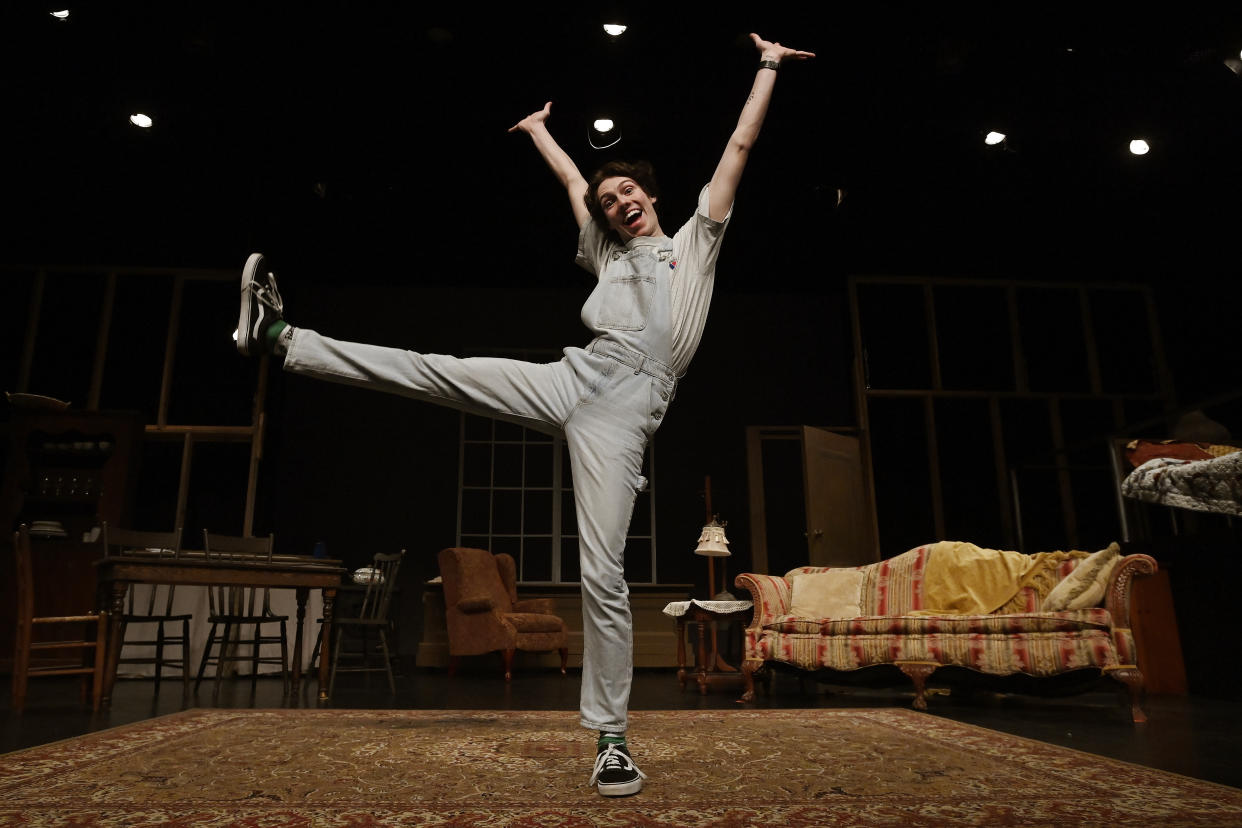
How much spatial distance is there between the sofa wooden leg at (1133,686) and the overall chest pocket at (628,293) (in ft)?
9.31

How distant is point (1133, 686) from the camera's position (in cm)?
333

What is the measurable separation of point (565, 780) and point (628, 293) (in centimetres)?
118

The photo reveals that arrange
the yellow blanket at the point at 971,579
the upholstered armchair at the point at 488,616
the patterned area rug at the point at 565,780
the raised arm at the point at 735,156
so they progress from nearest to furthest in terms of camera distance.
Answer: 1. the patterned area rug at the point at 565,780
2. the raised arm at the point at 735,156
3. the yellow blanket at the point at 971,579
4. the upholstered armchair at the point at 488,616

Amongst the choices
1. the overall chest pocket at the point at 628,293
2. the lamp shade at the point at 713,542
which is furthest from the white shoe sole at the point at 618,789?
the lamp shade at the point at 713,542

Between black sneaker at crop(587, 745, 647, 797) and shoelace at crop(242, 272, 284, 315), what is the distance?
130 cm

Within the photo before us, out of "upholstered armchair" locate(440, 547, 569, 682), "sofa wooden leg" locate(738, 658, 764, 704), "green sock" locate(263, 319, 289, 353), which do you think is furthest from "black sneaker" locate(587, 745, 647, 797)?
"upholstered armchair" locate(440, 547, 569, 682)

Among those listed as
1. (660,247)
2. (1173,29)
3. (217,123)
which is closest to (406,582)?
(217,123)

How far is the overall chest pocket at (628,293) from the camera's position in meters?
1.96

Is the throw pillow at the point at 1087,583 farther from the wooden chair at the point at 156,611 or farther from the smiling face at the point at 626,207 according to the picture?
the wooden chair at the point at 156,611

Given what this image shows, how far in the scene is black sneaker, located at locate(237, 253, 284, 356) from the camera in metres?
1.86

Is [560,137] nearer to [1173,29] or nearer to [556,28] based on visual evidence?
[556,28]

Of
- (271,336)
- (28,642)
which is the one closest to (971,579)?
(271,336)

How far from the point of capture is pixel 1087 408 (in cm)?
757

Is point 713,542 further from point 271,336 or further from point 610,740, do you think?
point 271,336
